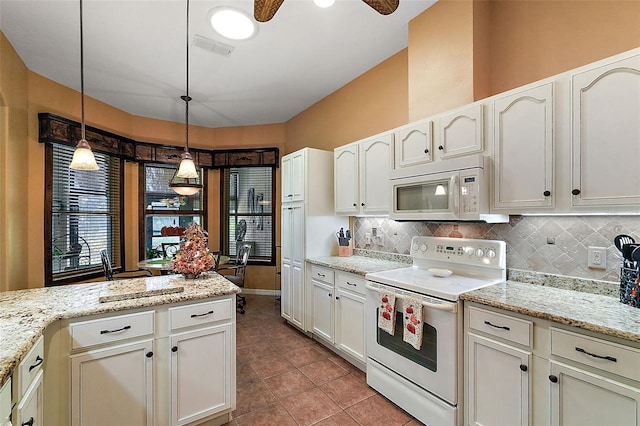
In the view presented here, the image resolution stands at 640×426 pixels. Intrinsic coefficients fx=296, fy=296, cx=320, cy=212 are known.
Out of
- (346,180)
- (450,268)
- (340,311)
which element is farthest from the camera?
(346,180)

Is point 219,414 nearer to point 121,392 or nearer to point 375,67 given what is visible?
point 121,392

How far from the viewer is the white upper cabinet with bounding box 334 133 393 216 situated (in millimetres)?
2830

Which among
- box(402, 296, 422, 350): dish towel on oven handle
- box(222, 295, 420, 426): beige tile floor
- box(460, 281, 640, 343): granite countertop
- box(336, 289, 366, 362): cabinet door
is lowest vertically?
box(222, 295, 420, 426): beige tile floor

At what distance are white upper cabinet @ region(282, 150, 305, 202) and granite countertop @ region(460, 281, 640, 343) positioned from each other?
224cm

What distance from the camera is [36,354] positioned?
134 cm

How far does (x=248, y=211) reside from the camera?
5.39m

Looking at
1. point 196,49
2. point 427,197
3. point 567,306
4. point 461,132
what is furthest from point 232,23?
point 567,306

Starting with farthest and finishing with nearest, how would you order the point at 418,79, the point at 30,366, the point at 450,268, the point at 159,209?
the point at 159,209
the point at 418,79
the point at 450,268
the point at 30,366

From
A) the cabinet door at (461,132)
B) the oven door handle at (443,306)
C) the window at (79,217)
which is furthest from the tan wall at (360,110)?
the window at (79,217)

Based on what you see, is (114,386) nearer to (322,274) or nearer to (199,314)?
(199,314)

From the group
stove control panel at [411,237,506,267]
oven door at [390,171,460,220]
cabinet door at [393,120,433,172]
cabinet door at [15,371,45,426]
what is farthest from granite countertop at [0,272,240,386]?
cabinet door at [393,120,433,172]

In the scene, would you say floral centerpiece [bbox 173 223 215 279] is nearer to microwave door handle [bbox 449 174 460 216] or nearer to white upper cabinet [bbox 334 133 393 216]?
white upper cabinet [bbox 334 133 393 216]

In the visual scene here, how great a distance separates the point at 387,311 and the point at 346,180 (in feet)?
5.16

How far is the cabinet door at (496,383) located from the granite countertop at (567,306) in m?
0.24
